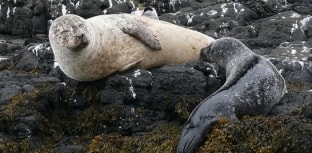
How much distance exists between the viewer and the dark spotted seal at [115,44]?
28.2ft

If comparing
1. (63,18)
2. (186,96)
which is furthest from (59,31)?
(186,96)

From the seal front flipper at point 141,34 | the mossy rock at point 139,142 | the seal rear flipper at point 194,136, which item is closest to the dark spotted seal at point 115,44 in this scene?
the seal front flipper at point 141,34

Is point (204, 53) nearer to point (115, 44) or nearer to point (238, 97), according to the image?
point (115, 44)

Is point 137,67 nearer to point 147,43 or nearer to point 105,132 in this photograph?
point 147,43

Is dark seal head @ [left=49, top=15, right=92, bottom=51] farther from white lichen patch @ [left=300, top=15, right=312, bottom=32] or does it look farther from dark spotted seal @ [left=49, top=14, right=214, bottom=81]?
white lichen patch @ [left=300, top=15, right=312, bottom=32]

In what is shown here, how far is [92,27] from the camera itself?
355 inches

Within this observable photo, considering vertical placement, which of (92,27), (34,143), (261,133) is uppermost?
(92,27)

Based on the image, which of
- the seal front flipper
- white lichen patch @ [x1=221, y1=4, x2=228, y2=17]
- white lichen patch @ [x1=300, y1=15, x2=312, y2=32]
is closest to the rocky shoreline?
the seal front flipper

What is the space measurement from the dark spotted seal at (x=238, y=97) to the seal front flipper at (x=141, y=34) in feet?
3.55

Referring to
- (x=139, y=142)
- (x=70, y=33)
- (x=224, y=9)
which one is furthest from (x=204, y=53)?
(x=224, y=9)

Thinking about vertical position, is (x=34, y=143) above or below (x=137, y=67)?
below

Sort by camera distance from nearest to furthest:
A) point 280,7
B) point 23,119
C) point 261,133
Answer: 1. point 261,133
2. point 23,119
3. point 280,7

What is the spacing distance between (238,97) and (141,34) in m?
2.22

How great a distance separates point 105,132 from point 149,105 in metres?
0.66
